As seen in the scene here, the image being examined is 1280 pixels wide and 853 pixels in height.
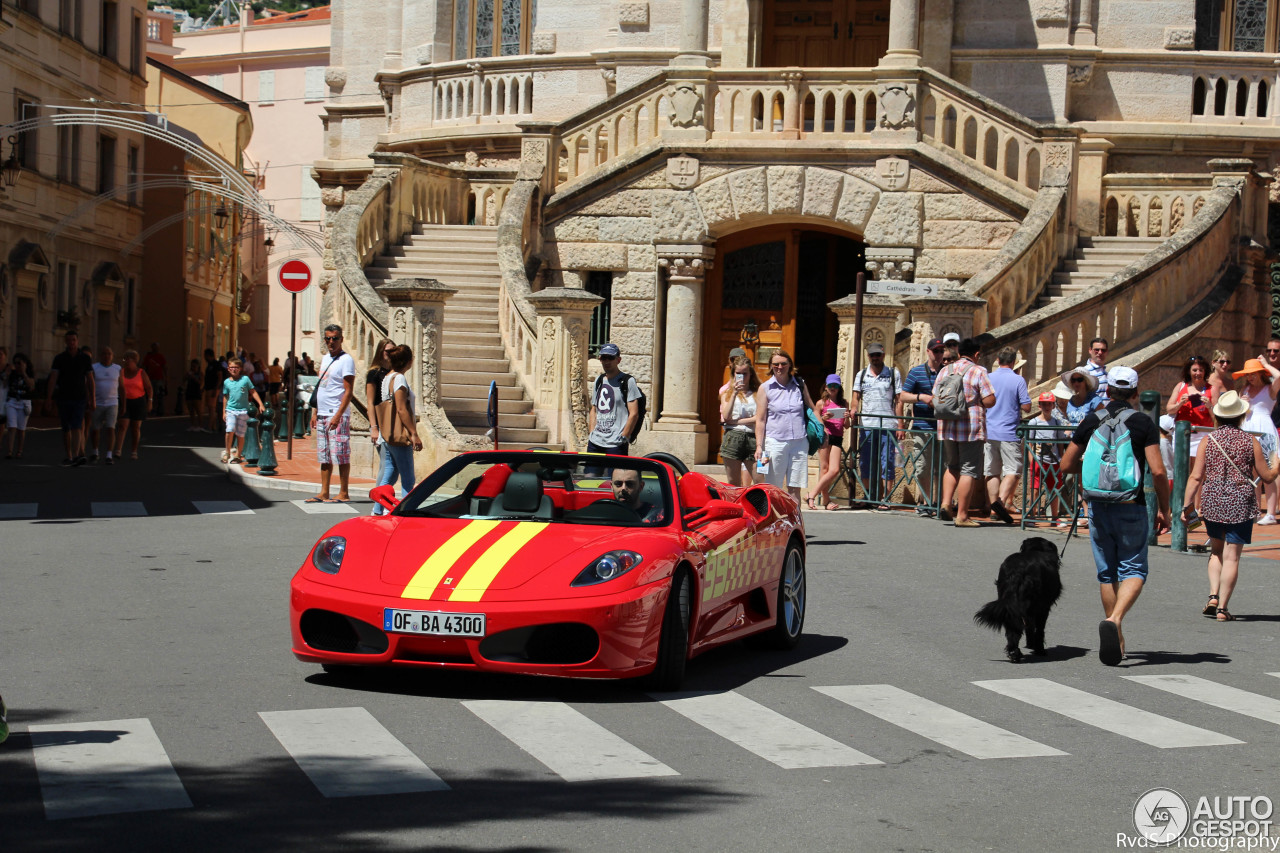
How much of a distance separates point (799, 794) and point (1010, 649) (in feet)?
12.4

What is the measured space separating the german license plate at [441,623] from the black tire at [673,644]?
0.93 m

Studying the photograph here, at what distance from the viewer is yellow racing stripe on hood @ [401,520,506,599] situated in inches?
338

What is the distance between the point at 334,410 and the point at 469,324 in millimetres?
6233

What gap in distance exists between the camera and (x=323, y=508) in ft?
61.5

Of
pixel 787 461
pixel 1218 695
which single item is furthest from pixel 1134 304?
pixel 1218 695

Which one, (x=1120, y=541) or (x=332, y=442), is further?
(x=332, y=442)

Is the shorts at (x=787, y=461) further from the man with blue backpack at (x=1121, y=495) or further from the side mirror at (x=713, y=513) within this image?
the side mirror at (x=713, y=513)

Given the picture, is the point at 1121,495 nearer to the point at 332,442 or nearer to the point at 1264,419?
the point at 1264,419

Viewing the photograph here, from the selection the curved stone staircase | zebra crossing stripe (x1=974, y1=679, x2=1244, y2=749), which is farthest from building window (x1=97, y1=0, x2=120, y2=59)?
zebra crossing stripe (x1=974, y1=679, x2=1244, y2=749)

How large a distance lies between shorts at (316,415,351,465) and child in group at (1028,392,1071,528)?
7.21 m

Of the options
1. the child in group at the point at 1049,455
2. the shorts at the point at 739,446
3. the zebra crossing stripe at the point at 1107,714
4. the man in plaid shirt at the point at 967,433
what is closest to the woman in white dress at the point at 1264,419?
the child in group at the point at 1049,455

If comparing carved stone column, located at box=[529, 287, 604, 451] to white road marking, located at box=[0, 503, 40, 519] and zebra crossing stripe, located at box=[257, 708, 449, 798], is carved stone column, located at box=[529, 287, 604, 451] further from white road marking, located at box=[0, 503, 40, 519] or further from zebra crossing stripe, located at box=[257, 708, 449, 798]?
zebra crossing stripe, located at box=[257, 708, 449, 798]

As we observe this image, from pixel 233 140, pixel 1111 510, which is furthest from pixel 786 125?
pixel 233 140

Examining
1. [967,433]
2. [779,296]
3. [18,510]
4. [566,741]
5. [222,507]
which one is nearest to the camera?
[566,741]
